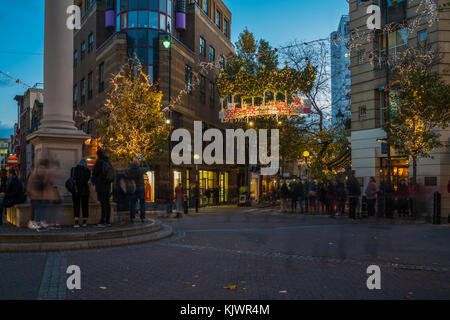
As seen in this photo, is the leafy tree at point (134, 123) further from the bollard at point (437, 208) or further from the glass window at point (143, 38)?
the bollard at point (437, 208)

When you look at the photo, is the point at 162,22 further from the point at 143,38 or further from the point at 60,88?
the point at 60,88

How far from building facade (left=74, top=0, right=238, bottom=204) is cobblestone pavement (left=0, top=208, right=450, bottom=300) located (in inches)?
730

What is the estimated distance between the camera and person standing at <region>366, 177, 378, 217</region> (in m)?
17.3

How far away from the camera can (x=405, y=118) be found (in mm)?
16375

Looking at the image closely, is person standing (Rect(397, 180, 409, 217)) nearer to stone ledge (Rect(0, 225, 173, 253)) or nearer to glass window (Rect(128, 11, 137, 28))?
stone ledge (Rect(0, 225, 173, 253))

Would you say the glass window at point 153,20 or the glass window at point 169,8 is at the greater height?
the glass window at point 169,8

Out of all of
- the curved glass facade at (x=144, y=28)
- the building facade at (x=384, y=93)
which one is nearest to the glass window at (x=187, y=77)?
the curved glass facade at (x=144, y=28)

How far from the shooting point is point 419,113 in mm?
16172

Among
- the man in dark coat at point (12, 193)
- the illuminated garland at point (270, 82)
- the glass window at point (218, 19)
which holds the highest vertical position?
the glass window at point (218, 19)

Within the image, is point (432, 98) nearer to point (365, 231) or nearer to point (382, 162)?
point (382, 162)

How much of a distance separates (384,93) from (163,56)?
17510 millimetres

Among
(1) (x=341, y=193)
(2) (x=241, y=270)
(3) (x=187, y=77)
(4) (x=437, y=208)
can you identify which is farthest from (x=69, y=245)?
(3) (x=187, y=77)

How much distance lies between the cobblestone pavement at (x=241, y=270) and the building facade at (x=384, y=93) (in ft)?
27.7

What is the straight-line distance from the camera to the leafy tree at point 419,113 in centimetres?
1583
